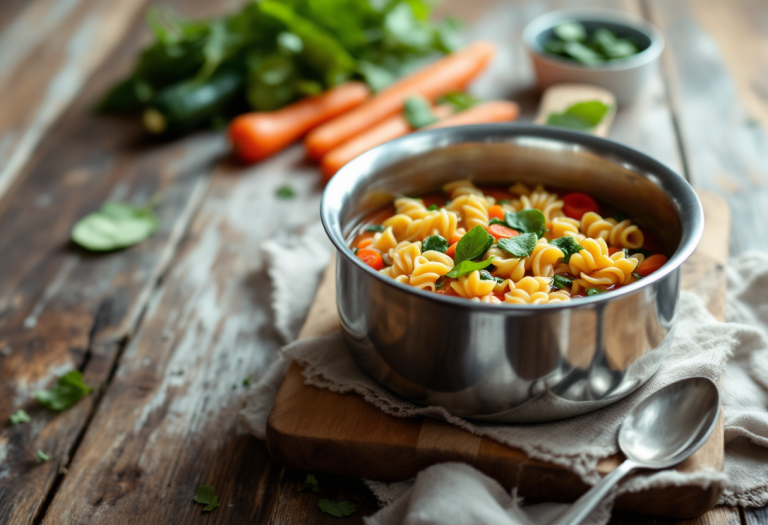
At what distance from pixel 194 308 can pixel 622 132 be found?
→ 259 cm

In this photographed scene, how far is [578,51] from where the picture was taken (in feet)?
14.4

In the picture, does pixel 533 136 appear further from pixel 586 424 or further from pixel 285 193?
pixel 285 193

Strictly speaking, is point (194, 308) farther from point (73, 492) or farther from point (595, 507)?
point (595, 507)

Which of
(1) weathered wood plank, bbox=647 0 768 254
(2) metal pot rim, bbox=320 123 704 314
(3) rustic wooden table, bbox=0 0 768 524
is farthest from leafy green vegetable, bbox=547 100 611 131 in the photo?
(2) metal pot rim, bbox=320 123 704 314

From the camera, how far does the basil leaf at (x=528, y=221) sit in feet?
8.50

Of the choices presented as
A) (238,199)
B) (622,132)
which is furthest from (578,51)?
(238,199)

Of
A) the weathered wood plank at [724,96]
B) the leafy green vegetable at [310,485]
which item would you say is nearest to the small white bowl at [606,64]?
the weathered wood plank at [724,96]

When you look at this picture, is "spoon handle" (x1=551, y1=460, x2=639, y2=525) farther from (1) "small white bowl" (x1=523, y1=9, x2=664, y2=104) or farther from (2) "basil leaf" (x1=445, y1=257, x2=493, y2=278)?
(1) "small white bowl" (x1=523, y1=9, x2=664, y2=104)

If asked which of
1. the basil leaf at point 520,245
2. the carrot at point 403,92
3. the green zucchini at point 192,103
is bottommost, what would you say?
the carrot at point 403,92

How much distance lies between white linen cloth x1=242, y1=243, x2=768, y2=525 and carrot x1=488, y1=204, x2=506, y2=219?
74 cm

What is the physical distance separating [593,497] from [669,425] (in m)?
0.38

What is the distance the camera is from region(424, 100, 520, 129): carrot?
13.6ft

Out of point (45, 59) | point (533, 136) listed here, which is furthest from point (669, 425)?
point (45, 59)

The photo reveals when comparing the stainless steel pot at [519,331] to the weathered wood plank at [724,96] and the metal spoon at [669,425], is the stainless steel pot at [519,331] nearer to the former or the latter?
the metal spoon at [669,425]
